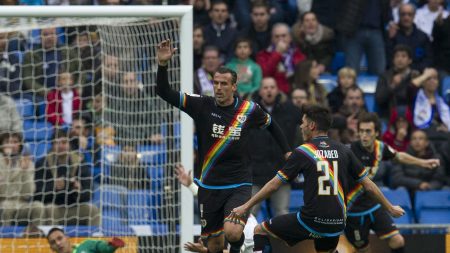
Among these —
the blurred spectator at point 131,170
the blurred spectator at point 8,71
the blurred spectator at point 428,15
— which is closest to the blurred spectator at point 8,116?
the blurred spectator at point 8,71

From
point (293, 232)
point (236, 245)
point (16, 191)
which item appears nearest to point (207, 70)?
point (16, 191)

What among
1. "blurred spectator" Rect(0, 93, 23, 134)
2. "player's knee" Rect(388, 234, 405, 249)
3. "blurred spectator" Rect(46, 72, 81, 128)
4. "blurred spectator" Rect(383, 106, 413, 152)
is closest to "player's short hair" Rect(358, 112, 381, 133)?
Answer: "player's knee" Rect(388, 234, 405, 249)

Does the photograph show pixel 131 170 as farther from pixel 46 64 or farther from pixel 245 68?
pixel 245 68

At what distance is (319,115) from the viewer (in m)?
10.7

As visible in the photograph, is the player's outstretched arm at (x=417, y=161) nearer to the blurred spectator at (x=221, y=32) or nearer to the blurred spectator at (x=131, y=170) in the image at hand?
the blurred spectator at (x=131, y=170)

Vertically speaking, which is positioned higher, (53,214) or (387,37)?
(387,37)

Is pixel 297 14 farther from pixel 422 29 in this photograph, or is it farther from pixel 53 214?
pixel 53 214

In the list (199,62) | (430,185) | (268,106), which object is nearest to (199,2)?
(199,62)

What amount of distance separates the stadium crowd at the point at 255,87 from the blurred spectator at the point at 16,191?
1cm

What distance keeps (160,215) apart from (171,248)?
79 centimetres

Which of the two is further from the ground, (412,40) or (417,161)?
(412,40)

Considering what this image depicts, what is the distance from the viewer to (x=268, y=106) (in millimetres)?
14867

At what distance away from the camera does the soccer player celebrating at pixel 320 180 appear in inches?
416

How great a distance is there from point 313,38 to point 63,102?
3.94 meters
